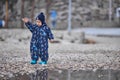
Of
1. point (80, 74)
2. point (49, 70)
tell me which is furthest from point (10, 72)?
point (80, 74)

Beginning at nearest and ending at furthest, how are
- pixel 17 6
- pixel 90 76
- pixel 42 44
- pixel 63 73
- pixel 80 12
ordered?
1. pixel 90 76
2. pixel 63 73
3. pixel 42 44
4. pixel 17 6
5. pixel 80 12

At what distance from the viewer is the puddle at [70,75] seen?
923 centimetres

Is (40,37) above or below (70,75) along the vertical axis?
above

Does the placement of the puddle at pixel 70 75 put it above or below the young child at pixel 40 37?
below

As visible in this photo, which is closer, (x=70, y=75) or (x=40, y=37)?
(x=70, y=75)

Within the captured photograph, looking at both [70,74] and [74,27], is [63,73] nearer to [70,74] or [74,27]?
[70,74]

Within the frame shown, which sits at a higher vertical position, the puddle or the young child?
the young child

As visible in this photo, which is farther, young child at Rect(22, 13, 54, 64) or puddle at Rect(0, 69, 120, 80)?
young child at Rect(22, 13, 54, 64)

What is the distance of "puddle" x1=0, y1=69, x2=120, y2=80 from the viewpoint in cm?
923

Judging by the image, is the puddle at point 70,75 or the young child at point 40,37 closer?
the puddle at point 70,75

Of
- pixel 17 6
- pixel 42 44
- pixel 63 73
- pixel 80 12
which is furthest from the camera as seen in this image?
pixel 80 12

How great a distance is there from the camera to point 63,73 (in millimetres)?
10297

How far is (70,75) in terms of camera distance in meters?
9.84

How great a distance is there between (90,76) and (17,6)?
34.5 metres
